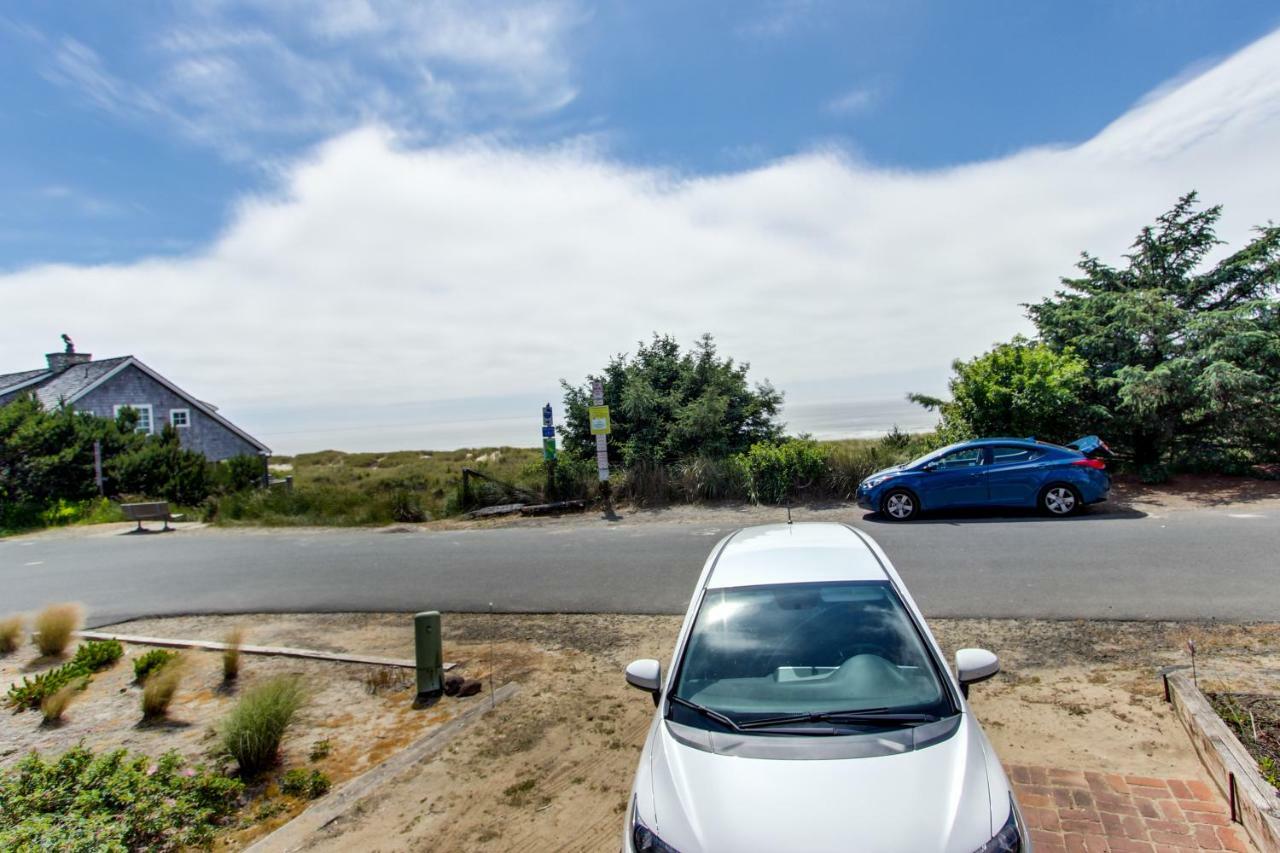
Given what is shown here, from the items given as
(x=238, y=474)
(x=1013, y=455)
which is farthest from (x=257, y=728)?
(x=238, y=474)

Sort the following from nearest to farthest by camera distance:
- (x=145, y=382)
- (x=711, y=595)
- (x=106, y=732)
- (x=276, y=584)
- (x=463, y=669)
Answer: (x=711, y=595) < (x=106, y=732) < (x=463, y=669) < (x=276, y=584) < (x=145, y=382)

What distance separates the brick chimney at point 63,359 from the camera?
34.9 metres

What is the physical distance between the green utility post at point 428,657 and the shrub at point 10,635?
5770 millimetres

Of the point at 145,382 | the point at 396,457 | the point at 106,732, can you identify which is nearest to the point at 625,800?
the point at 106,732

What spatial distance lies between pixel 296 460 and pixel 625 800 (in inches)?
2810

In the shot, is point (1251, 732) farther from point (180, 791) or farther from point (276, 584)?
point (276, 584)

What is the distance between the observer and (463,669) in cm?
657

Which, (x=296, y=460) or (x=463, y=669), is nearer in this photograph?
(x=463, y=669)

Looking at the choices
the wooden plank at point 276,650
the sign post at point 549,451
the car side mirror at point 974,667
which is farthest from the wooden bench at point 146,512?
the car side mirror at point 974,667

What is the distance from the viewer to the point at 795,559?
161 inches

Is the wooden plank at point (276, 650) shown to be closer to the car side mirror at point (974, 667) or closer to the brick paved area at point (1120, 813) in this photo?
the car side mirror at point (974, 667)

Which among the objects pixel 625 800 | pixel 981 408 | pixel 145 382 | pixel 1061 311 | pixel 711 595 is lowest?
pixel 625 800

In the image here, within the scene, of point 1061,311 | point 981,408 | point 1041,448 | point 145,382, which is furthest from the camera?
point 145,382

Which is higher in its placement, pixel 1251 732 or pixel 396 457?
pixel 396 457
